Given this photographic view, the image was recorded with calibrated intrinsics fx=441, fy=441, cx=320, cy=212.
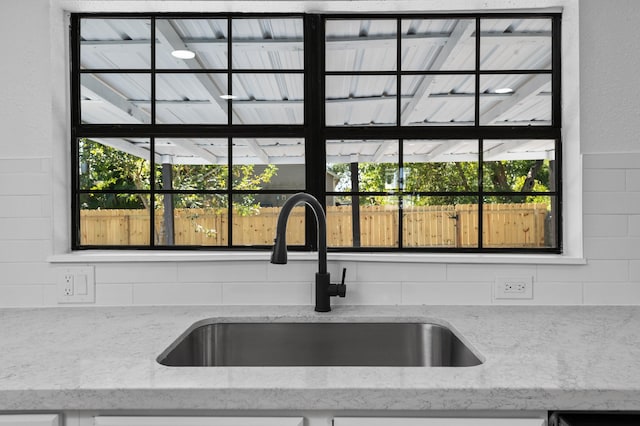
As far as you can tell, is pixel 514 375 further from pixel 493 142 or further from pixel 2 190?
pixel 2 190

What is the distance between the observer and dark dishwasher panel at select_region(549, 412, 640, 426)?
0.93m

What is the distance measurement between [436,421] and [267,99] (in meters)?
1.37

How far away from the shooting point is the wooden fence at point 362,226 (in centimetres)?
182

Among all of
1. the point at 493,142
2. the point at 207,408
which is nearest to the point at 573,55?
the point at 493,142

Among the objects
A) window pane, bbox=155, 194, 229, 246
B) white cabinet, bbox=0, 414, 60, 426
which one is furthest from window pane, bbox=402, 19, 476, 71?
white cabinet, bbox=0, 414, 60, 426

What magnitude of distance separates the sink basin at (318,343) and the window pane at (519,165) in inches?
27.8

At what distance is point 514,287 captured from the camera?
5.50ft

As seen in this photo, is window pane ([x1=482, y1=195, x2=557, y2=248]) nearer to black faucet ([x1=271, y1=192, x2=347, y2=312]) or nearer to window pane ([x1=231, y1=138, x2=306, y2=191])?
black faucet ([x1=271, y1=192, x2=347, y2=312])

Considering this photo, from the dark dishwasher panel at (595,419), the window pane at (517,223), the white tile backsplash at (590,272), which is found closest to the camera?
the dark dishwasher panel at (595,419)

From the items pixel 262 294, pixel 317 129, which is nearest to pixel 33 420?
pixel 262 294

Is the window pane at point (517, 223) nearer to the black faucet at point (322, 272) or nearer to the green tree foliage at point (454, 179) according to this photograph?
the green tree foliage at point (454, 179)

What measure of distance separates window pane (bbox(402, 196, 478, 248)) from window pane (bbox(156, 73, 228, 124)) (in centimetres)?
87

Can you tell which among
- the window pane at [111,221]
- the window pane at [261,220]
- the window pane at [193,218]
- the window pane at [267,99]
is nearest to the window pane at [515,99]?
the window pane at [267,99]

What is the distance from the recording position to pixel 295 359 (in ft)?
5.05
